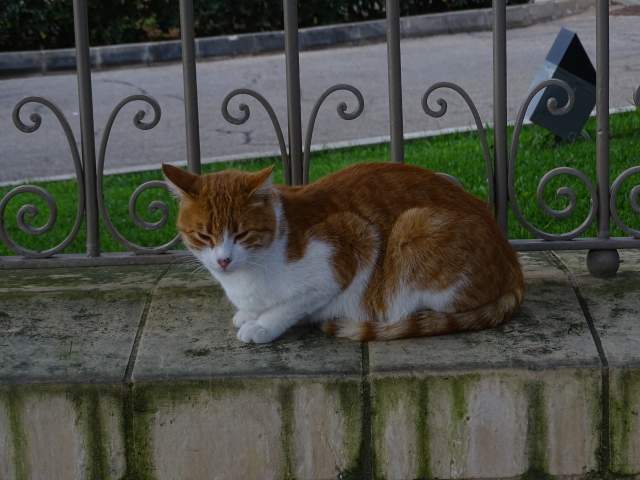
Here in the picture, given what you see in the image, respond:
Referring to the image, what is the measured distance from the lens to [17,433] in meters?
2.85

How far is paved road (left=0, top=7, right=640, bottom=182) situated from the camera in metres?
7.00

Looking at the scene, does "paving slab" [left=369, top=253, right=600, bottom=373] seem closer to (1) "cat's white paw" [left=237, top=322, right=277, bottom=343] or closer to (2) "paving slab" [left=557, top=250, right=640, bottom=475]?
(2) "paving slab" [left=557, top=250, right=640, bottom=475]

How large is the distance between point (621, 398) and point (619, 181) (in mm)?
769

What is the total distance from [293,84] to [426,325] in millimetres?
890

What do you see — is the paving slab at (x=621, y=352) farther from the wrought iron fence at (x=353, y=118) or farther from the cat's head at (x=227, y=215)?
the cat's head at (x=227, y=215)

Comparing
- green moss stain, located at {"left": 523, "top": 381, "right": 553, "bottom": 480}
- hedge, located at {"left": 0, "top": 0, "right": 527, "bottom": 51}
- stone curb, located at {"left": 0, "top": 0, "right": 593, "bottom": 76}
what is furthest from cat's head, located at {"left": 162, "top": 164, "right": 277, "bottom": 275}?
hedge, located at {"left": 0, "top": 0, "right": 527, "bottom": 51}

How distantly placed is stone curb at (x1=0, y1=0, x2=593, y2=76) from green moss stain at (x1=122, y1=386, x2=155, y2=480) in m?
7.42

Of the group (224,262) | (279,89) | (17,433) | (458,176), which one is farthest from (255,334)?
(279,89)

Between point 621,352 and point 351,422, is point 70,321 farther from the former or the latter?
point 621,352

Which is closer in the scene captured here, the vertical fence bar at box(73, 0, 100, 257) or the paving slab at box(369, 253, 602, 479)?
the paving slab at box(369, 253, 602, 479)

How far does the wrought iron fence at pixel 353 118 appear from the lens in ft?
10.8

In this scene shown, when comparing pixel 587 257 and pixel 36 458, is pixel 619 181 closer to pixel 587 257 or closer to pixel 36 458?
pixel 587 257

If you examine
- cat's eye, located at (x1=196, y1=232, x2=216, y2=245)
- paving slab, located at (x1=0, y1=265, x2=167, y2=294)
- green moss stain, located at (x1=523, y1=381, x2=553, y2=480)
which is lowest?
green moss stain, located at (x1=523, y1=381, x2=553, y2=480)

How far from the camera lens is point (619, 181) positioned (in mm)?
3297
